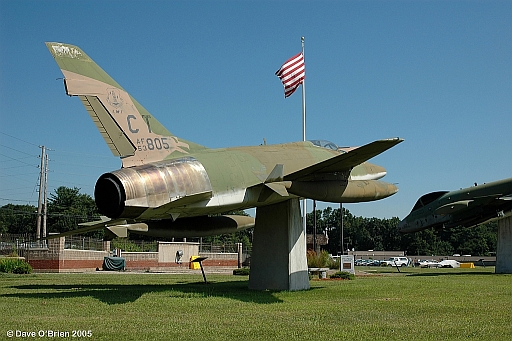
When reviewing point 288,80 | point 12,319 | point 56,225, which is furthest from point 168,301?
point 56,225

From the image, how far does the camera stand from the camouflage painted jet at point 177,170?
14.5m

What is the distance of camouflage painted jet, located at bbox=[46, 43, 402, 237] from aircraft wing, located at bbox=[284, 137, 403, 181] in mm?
28

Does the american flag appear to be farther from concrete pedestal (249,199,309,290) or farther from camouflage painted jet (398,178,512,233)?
camouflage painted jet (398,178,512,233)

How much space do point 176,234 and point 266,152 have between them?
490cm

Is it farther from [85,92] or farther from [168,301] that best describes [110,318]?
[85,92]

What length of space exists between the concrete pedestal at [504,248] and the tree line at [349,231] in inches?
1991

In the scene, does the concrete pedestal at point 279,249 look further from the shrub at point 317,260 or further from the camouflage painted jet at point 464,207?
the camouflage painted jet at point 464,207

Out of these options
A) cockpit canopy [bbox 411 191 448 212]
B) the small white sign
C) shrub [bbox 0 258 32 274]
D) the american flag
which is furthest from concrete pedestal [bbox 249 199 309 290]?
cockpit canopy [bbox 411 191 448 212]

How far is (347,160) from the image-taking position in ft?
53.8

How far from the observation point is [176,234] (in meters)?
20.2

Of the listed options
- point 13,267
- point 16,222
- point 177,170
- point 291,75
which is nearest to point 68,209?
point 16,222

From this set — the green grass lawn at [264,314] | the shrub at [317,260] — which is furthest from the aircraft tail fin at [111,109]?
the shrub at [317,260]

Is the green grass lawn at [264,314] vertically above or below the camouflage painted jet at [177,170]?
below

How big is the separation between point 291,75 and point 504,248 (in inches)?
704
